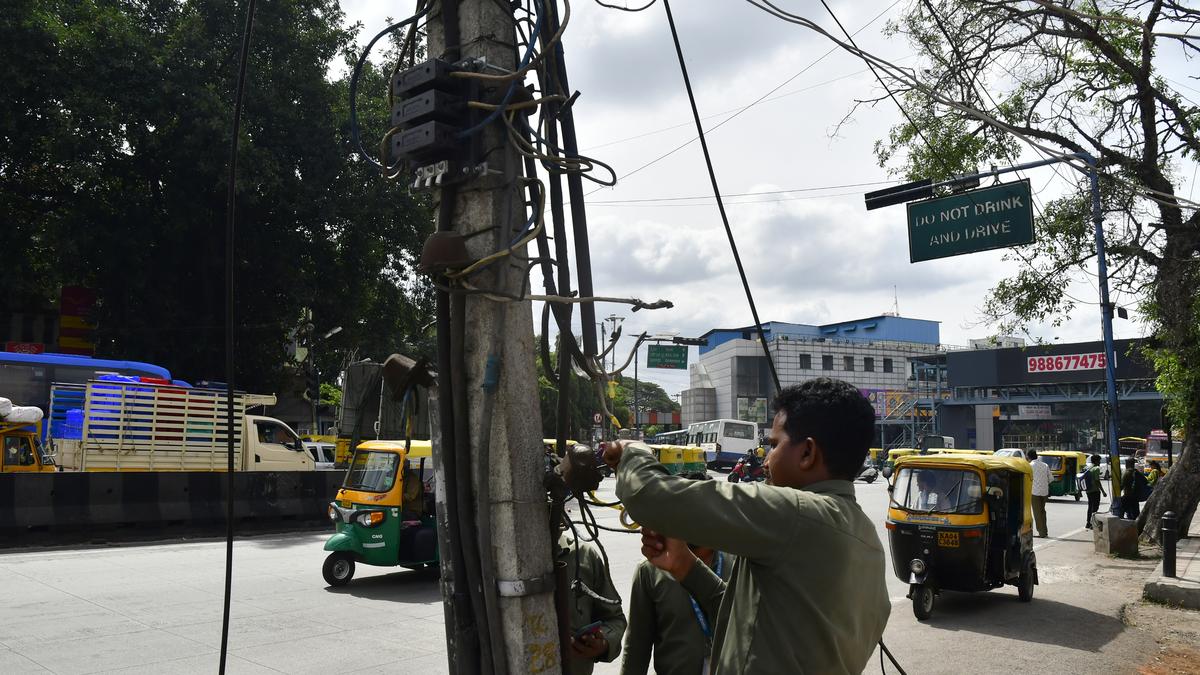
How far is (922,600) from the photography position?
9.60 meters

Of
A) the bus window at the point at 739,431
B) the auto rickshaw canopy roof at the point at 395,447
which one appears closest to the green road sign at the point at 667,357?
the bus window at the point at 739,431

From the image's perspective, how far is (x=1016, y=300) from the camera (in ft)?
51.2

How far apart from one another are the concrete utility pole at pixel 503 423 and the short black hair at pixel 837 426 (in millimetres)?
750

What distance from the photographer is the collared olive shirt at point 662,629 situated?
11.1 feet

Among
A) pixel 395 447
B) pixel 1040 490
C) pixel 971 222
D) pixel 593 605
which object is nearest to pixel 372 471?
pixel 395 447

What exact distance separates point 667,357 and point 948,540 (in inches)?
1372

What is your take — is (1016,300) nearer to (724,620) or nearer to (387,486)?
(387,486)

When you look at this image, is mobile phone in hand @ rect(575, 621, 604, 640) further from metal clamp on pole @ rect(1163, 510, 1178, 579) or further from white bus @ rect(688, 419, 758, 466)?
white bus @ rect(688, 419, 758, 466)

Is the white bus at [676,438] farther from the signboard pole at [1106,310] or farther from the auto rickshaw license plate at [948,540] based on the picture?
the auto rickshaw license plate at [948,540]

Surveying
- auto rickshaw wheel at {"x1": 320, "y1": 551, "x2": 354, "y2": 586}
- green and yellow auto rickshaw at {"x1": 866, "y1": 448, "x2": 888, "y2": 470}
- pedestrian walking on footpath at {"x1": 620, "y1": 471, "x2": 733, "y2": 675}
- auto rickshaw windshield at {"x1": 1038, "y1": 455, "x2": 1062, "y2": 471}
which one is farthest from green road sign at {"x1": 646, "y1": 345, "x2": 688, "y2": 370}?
pedestrian walking on footpath at {"x1": 620, "y1": 471, "x2": 733, "y2": 675}

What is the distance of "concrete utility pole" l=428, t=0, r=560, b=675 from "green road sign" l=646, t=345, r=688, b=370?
135ft

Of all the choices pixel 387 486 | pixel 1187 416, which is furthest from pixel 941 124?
pixel 387 486

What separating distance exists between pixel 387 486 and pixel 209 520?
7.34m

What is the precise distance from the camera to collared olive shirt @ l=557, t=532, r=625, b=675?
3.20 meters
